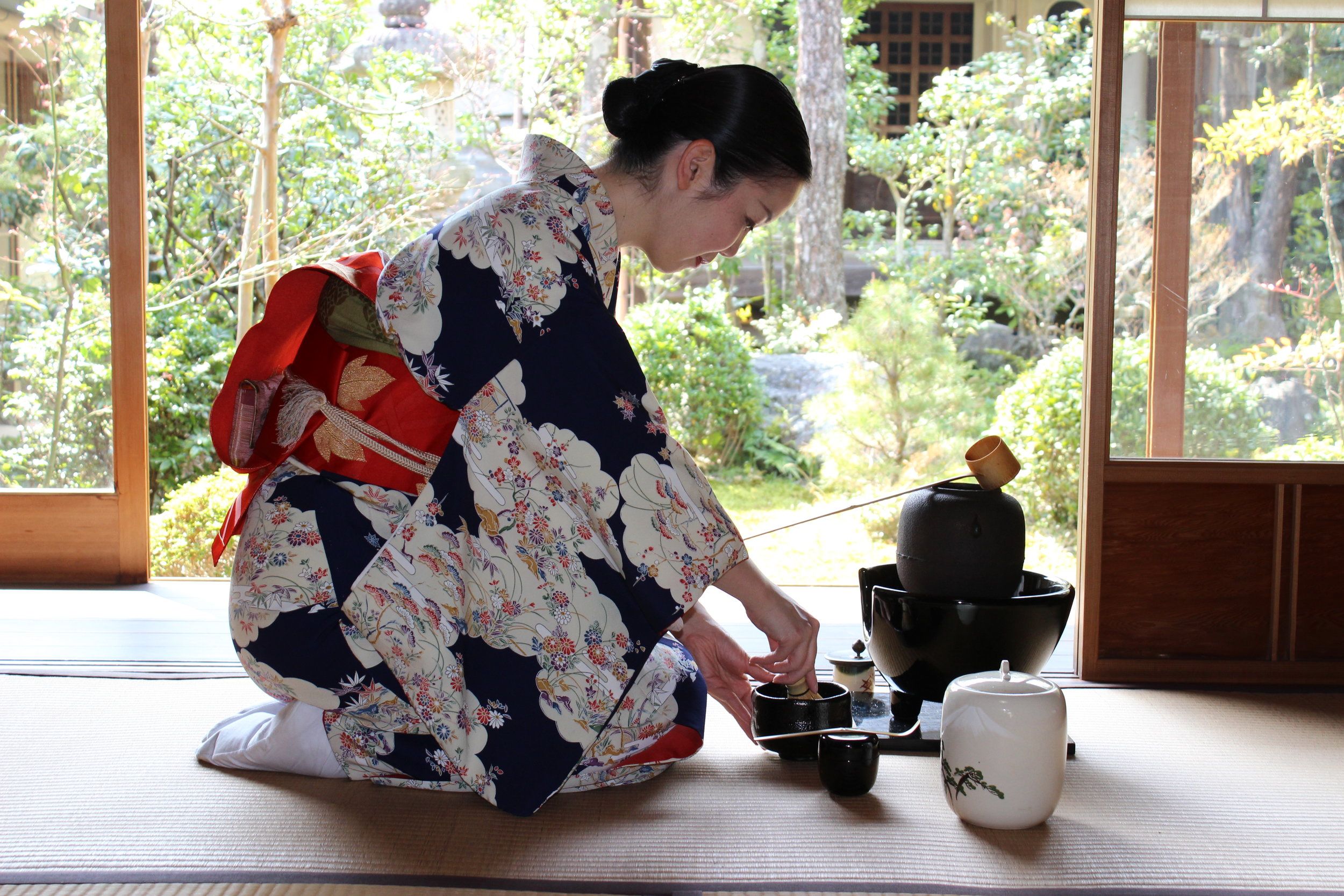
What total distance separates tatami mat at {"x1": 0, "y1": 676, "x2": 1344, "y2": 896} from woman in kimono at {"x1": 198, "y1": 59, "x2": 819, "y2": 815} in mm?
85

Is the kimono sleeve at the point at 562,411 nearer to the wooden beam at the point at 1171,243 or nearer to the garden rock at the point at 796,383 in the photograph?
the wooden beam at the point at 1171,243

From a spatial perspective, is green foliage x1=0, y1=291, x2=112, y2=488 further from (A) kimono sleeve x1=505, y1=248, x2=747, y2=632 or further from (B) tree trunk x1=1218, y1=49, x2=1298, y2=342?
(B) tree trunk x1=1218, y1=49, x2=1298, y2=342

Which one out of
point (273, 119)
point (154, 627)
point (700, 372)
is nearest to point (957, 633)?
point (154, 627)

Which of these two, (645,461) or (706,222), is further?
(706,222)

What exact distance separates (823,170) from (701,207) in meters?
6.10

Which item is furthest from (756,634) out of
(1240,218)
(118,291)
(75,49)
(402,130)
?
(402,130)

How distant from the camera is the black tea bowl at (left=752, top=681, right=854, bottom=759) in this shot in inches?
76.8

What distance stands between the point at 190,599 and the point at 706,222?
2411 millimetres

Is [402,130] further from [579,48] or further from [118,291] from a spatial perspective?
[118,291]

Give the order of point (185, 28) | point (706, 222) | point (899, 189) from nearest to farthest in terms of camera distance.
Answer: point (706, 222)
point (185, 28)
point (899, 189)

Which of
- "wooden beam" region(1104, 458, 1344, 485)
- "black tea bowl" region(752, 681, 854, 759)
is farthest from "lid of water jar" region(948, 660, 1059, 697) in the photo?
"wooden beam" region(1104, 458, 1344, 485)

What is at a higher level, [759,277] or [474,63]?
[474,63]

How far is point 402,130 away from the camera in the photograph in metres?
6.09

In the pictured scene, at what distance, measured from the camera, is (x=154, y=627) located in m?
3.10
